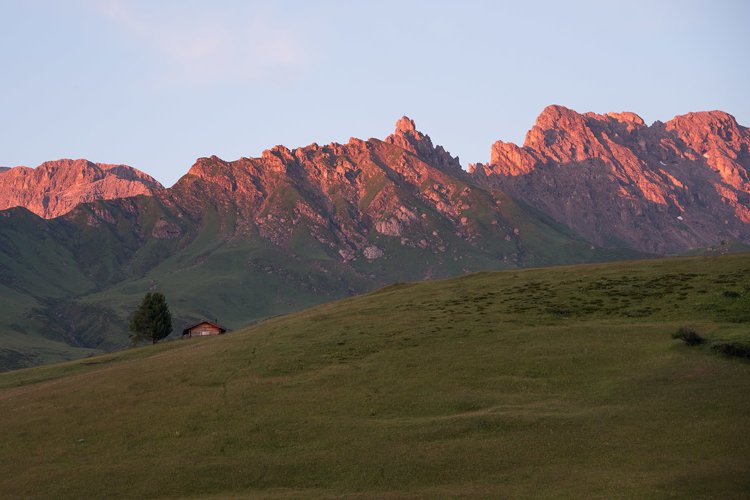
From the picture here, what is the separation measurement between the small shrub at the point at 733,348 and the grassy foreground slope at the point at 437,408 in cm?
85

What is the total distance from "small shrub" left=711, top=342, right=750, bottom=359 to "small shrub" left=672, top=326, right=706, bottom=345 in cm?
215

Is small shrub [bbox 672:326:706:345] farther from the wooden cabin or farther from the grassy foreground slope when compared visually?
the wooden cabin

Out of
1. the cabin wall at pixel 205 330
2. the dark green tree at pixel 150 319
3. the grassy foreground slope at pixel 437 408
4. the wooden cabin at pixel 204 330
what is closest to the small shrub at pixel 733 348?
the grassy foreground slope at pixel 437 408

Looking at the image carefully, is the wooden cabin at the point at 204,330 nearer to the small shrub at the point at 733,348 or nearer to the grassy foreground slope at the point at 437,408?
the grassy foreground slope at the point at 437,408

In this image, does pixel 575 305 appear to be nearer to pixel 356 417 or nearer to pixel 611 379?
pixel 611 379

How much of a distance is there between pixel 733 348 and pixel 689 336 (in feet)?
15.6

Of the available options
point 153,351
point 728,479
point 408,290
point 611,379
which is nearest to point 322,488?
point 728,479

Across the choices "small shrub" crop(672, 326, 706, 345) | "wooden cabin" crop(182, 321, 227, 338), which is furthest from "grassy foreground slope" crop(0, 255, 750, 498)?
"wooden cabin" crop(182, 321, 227, 338)

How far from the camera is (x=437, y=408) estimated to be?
2660 inches

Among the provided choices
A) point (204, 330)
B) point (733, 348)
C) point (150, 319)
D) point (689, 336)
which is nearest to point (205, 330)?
point (204, 330)

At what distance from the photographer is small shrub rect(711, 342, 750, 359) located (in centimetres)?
6888

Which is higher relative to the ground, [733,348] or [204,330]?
[204,330]

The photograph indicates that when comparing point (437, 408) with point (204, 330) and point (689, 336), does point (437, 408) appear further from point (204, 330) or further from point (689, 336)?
point (204, 330)

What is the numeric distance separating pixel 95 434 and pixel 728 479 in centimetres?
5172
